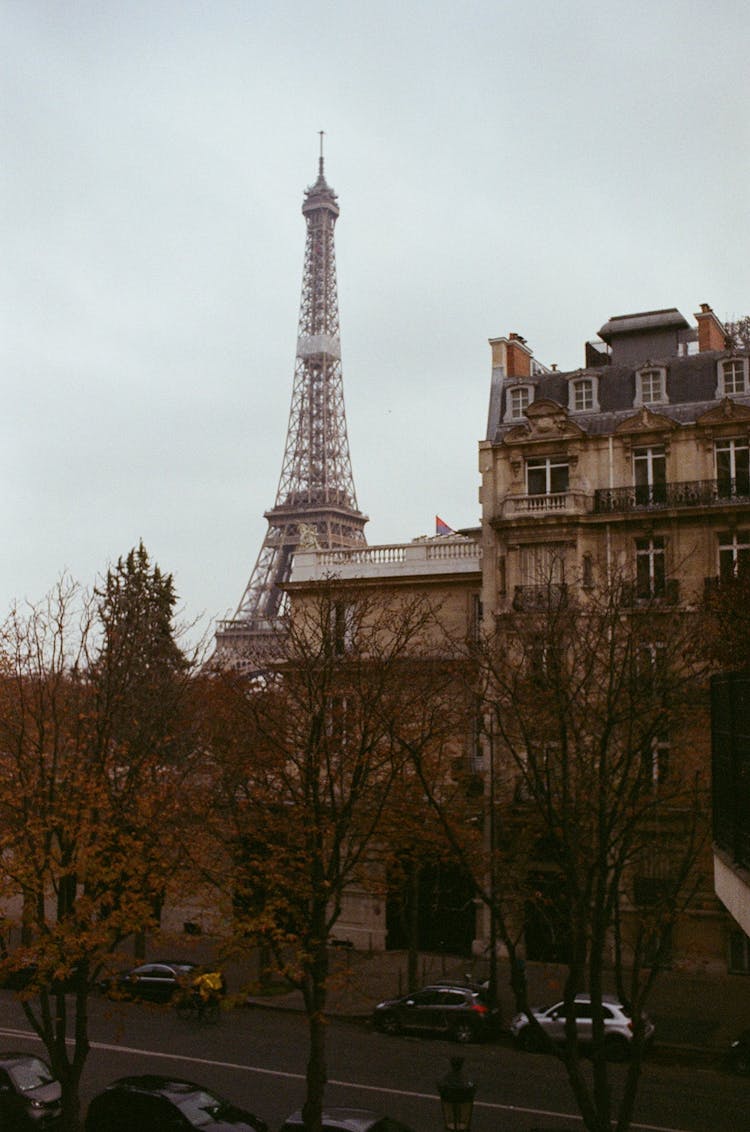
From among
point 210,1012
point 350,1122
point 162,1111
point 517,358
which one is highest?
point 517,358

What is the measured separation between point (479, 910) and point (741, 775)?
28.6 m

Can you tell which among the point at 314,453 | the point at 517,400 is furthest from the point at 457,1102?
the point at 314,453

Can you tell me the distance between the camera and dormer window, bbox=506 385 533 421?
152 feet

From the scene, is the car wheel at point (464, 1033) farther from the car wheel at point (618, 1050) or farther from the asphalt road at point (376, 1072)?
the car wheel at point (618, 1050)

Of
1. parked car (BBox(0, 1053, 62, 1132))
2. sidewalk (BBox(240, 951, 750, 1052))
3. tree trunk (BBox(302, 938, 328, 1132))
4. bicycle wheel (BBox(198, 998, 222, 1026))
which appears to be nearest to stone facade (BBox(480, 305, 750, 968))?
sidewalk (BBox(240, 951, 750, 1052))

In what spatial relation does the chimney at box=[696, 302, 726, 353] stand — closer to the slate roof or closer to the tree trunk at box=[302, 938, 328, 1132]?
the slate roof

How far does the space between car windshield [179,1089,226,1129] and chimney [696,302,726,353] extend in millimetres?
35447

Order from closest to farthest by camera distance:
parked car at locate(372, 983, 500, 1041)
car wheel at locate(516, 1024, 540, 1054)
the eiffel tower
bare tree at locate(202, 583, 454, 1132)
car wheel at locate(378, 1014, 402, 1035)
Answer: bare tree at locate(202, 583, 454, 1132) → car wheel at locate(516, 1024, 540, 1054) → parked car at locate(372, 983, 500, 1041) → car wheel at locate(378, 1014, 402, 1035) → the eiffel tower

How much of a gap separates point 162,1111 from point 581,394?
33007 millimetres

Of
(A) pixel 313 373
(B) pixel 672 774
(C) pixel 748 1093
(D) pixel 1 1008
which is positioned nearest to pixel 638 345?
(B) pixel 672 774

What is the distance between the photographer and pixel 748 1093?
997 inches

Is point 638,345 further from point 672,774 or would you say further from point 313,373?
point 313,373

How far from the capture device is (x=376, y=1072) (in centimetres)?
2697

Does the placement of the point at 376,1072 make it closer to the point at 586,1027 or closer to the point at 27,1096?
the point at 586,1027
